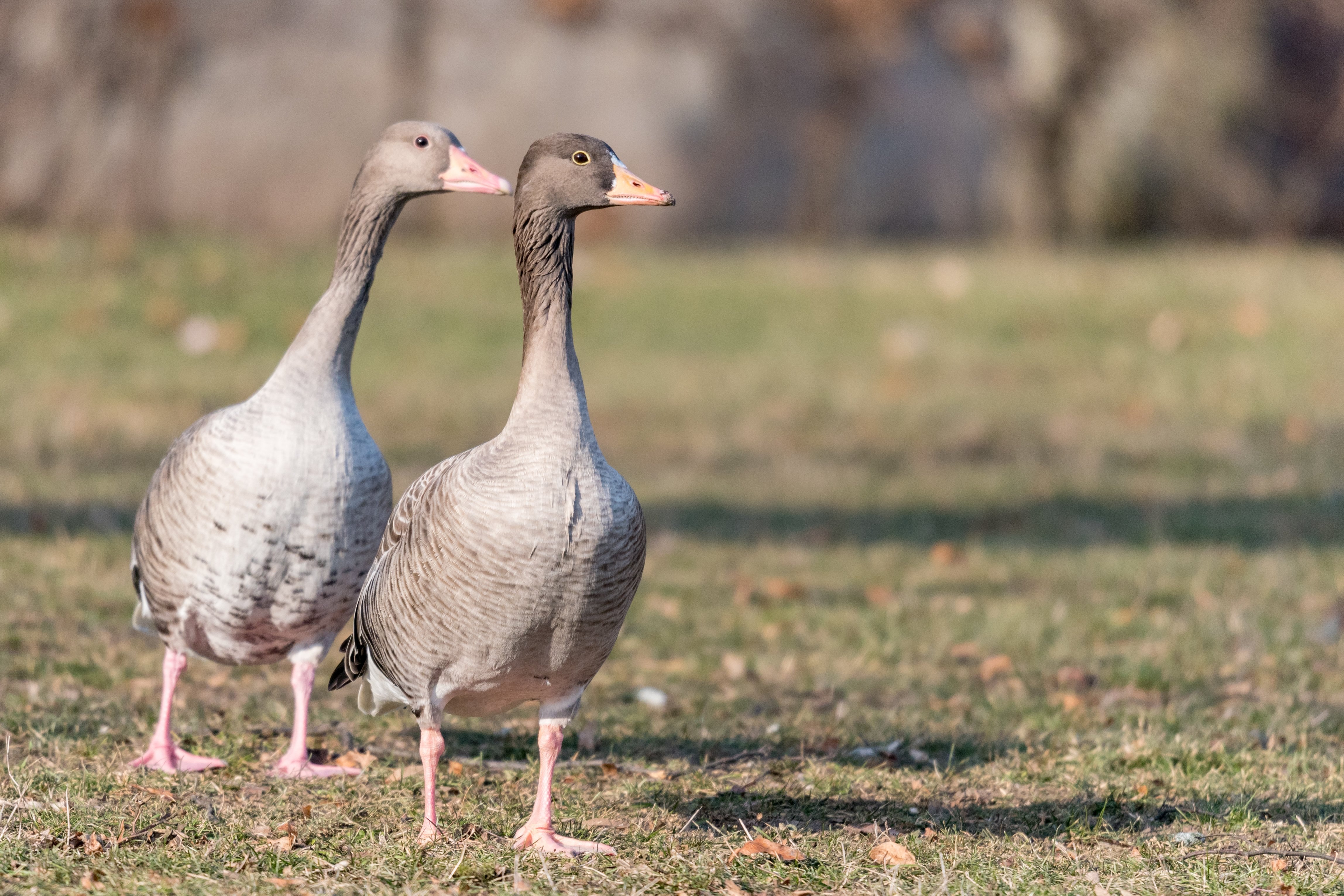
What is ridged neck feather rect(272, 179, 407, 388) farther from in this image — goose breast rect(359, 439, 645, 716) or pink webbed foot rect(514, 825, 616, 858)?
pink webbed foot rect(514, 825, 616, 858)

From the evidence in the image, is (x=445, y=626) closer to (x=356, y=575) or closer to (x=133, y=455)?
(x=356, y=575)

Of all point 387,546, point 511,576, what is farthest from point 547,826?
point 387,546

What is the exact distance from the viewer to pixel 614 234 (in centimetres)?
1884

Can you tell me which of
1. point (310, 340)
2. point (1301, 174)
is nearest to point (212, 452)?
point (310, 340)

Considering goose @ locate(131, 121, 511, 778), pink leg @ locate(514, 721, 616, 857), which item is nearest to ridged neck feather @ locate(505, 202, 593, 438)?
goose @ locate(131, 121, 511, 778)

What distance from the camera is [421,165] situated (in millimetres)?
4980

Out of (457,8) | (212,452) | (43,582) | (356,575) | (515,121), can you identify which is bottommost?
(43,582)

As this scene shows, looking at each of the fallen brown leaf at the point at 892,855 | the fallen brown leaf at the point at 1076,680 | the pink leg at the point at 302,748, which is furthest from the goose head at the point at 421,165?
the fallen brown leaf at the point at 1076,680

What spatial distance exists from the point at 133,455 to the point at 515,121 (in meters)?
8.86

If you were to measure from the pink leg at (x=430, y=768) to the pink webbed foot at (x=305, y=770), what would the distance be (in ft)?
2.38

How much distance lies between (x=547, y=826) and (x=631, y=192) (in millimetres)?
1773

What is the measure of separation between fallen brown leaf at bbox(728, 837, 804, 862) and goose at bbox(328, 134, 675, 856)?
0.35 meters

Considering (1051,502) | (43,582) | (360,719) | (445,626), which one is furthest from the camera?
(1051,502)

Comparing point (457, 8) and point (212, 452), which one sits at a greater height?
point (457, 8)
